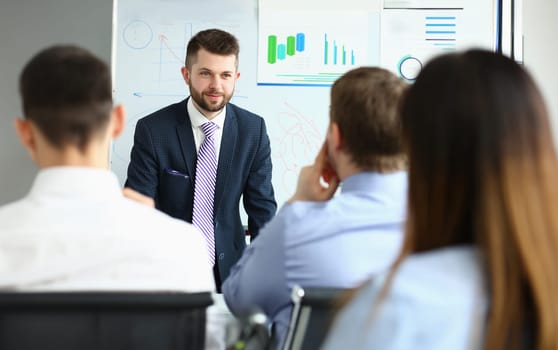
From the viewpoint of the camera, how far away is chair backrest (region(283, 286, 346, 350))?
1323 millimetres

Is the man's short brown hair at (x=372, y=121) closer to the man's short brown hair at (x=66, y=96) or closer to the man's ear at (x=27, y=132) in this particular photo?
the man's short brown hair at (x=66, y=96)

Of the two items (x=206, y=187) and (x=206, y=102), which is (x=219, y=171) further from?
(x=206, y=102)

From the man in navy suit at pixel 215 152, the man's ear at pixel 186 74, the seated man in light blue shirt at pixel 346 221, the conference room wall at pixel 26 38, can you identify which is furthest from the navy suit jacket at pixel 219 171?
the seated man in light blue shirt at pixel 346 221

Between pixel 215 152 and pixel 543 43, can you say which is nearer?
pixel 215 152

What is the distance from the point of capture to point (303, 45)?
4.10 metres

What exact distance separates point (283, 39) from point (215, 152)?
3.08 feet

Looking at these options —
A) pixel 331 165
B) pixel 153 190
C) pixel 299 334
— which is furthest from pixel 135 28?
pixel 299 334

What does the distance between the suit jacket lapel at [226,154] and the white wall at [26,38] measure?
1.04 metres

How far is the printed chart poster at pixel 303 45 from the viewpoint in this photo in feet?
13.4

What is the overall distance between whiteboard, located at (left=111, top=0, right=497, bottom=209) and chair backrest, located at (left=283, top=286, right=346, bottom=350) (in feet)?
8.79

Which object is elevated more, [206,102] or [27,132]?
[206,102]

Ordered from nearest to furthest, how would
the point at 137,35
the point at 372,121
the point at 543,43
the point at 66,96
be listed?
the point at 66,96 → the point at 372,121 → the point at 137,35 → the point at 543,43

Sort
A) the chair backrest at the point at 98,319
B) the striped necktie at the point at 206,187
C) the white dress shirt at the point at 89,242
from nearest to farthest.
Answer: the chair backrest at the point at 98,319
the white dress shirt at the point at 89,242
the striped necktie at the point at 206,187

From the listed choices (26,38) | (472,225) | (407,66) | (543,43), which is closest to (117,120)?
(472,225)
